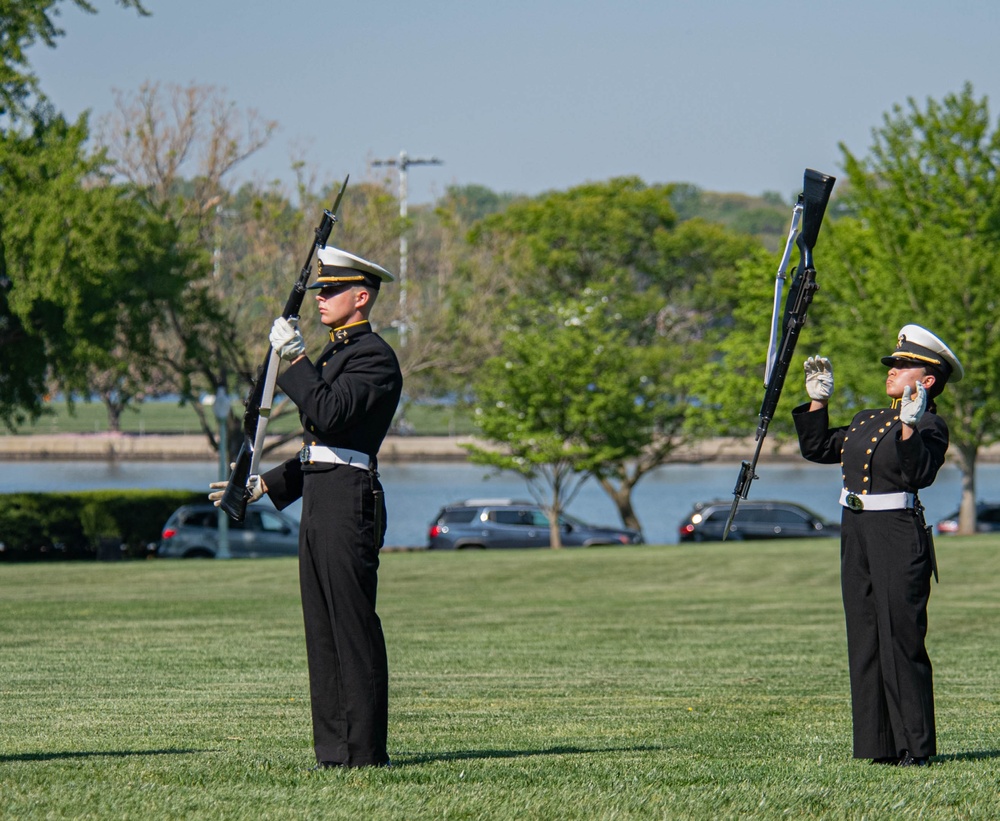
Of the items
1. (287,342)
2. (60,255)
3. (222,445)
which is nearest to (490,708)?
(287,342)

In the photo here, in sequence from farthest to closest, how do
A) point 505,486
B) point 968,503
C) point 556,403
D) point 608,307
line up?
1. point 505,486
2. point 608,307
3. point 556,403
4. point 968,503

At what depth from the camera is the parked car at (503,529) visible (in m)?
42.3

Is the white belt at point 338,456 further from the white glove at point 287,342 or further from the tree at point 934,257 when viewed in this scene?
the tree at point 934,257

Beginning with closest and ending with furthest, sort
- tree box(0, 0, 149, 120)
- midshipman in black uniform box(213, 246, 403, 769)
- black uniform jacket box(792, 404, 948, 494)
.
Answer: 1. midshipman in black uniform box(213, 246, 403, 769)
2. black uniform jacket box(792, 404, 948, 494)
3. tree box(0, 0, 149, 120)

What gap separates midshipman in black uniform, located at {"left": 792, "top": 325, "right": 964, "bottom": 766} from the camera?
6.97 meters

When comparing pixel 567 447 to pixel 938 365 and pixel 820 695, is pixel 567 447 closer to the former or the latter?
pixel 820 695

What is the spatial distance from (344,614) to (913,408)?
8.54 ft

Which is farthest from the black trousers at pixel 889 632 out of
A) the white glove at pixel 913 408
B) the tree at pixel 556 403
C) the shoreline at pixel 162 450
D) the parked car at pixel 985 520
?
the shoreline at pixel 162 450

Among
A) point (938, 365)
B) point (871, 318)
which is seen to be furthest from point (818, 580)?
point (938, 365)

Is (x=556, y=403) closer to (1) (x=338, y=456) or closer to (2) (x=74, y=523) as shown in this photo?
(2) (x=74, y=523)

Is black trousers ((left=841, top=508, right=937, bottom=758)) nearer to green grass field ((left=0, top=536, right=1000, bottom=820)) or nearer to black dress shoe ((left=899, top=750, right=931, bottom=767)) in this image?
black dress shoe ((left=899, top=750, right=931, bottom=767))

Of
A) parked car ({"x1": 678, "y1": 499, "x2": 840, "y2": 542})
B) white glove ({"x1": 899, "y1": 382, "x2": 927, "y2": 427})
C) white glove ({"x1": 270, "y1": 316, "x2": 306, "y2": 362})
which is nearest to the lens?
white glove ({"x1": 270, "y1": 316, "x2": 306, "y2": 362})

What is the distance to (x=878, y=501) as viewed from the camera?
7.08m

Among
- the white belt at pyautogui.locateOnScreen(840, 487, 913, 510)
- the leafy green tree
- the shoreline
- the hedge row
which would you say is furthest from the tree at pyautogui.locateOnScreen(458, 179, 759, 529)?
the shoreline
